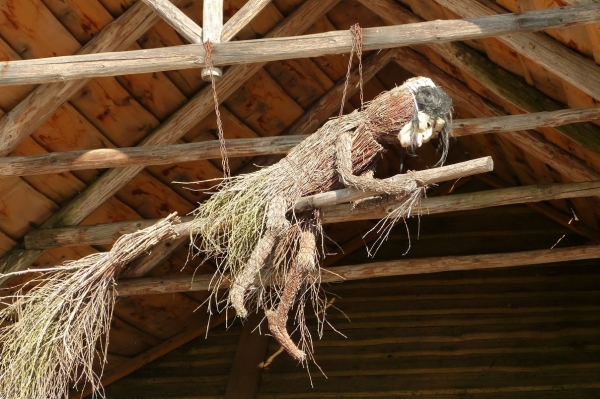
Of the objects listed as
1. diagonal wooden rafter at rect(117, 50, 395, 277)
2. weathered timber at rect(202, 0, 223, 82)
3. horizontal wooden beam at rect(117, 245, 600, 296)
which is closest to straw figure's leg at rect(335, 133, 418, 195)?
weathered timber at rect(202, 0, 223, 82)

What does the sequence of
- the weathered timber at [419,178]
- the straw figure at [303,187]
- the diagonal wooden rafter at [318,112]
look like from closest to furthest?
the weathered timber at [419,178], the straw figure at [303,187], the diagonal wooden rafter at [318,112]

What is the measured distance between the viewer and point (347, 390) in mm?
4855

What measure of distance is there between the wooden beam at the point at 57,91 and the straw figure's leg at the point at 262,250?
1.25 metres

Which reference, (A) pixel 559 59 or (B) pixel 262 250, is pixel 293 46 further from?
(A) pixel 559 59

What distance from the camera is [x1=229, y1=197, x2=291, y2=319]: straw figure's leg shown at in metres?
2.93

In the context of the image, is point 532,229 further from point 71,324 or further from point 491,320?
point 71,324

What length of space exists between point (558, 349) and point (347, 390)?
1102 millimetres

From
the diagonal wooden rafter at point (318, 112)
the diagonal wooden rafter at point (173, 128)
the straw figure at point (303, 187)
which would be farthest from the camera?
the diagonal wooden rafter at point (318, 112)

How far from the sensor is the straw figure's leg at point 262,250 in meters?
2.93

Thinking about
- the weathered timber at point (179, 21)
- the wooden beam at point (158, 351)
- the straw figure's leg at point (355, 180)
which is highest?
the weathered timber at point (179, 21)

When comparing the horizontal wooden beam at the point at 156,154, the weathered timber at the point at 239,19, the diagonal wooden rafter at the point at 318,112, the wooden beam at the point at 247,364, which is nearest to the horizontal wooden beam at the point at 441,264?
the diagonal wooden rafter at the point at 318,112

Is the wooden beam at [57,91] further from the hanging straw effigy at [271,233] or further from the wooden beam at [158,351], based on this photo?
the wooden beam at [158,351]

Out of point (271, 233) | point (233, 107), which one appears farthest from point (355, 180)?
point (233, 107)

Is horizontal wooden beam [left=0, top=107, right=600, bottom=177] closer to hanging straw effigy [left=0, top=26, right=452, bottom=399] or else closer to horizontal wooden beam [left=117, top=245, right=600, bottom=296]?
hanging straw effigy [left=0, top=26, right=452, bottom=399]
